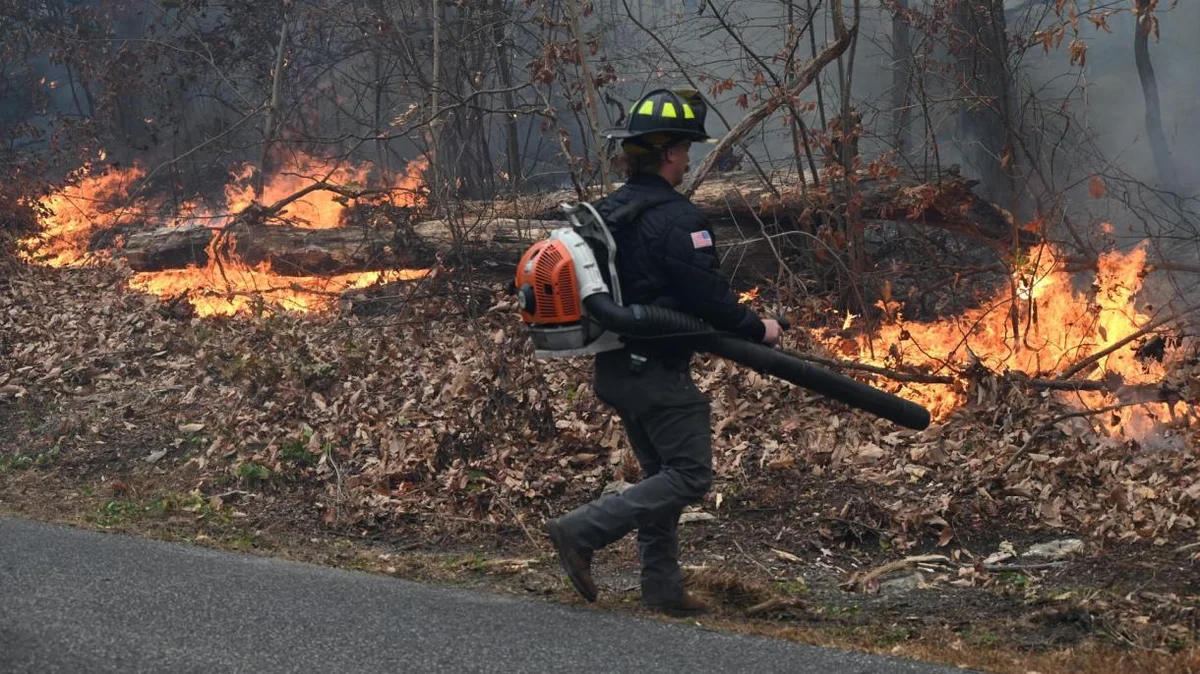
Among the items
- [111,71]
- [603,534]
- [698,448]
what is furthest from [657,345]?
[111,71]

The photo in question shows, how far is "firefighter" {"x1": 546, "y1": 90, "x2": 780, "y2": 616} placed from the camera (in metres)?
4.91

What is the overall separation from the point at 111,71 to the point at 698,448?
1712cm

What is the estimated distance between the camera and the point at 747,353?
5.10 m

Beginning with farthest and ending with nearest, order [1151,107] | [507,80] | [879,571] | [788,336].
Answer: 1. [507,80]
2. [1151,107]
3. [788,336]
4. [879,571]

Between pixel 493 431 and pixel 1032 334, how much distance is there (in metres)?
3.90

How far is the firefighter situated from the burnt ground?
0.40m

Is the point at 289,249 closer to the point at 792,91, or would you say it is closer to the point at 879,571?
the point at 792,91

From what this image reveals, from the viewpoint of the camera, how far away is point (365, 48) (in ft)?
56.0

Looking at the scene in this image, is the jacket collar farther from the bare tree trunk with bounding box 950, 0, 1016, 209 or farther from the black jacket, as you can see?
the bare tree trunk with bounding box 950, 0, 1016, 209

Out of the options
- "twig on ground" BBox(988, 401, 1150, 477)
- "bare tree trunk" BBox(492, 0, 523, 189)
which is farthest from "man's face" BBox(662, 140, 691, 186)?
"bare tree trunk" BBox(492, 0, 523, 189)

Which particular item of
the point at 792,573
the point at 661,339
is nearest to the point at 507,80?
the point at 792,573

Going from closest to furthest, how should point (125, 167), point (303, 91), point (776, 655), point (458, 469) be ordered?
point (776, 655)
point (458, 469)
point (303, 91)
point (125, 167)

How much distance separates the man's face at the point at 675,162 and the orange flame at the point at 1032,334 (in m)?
3.66

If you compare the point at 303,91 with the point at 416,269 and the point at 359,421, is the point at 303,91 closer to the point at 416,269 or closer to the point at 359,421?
the point at 416,269
